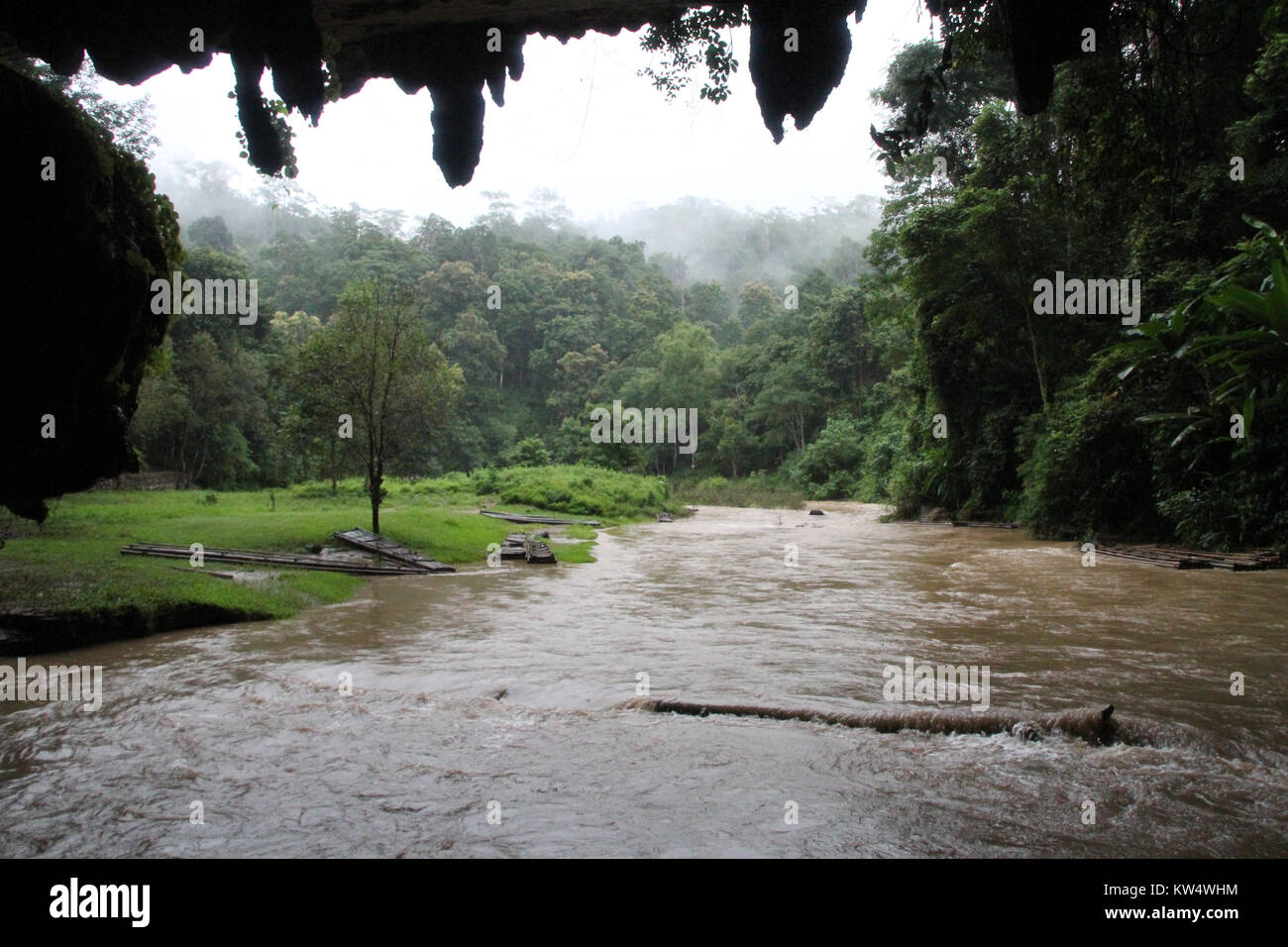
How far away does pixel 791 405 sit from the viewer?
50.6m

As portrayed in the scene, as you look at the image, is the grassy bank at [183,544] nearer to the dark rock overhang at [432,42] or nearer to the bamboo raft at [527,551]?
the bamboo raft at [527,551]

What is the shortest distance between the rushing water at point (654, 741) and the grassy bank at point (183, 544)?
56 centimetres

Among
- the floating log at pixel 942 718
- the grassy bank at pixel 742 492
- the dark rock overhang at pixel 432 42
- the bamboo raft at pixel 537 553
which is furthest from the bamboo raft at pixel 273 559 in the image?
the grassy bank at pixel 742 492

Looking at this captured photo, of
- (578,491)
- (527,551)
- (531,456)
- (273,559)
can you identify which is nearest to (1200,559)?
(527,551)

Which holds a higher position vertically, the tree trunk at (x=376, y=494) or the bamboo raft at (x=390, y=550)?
the tree trunk at (x=376, y=494)

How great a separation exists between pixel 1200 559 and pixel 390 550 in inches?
572

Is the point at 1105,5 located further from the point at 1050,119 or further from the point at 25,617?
the point at 1050,119

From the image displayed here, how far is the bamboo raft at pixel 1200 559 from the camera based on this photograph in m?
11.5

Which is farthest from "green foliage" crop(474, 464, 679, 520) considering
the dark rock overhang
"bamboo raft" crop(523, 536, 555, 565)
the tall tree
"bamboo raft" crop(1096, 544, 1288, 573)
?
the dark rock overhang

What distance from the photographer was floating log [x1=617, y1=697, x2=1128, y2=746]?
4590mm

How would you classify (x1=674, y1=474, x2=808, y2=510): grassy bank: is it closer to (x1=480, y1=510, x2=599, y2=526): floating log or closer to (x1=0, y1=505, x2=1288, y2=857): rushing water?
(x1=480, y1=510, x2=599, y2=526): floating log

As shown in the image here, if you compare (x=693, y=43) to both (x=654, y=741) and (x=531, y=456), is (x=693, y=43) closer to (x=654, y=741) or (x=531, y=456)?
(x=654, y=741)

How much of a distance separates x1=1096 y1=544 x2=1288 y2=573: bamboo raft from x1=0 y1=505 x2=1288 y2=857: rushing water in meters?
1.81

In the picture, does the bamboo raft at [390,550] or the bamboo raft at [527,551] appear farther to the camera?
the bamboo raft at [527,551]
